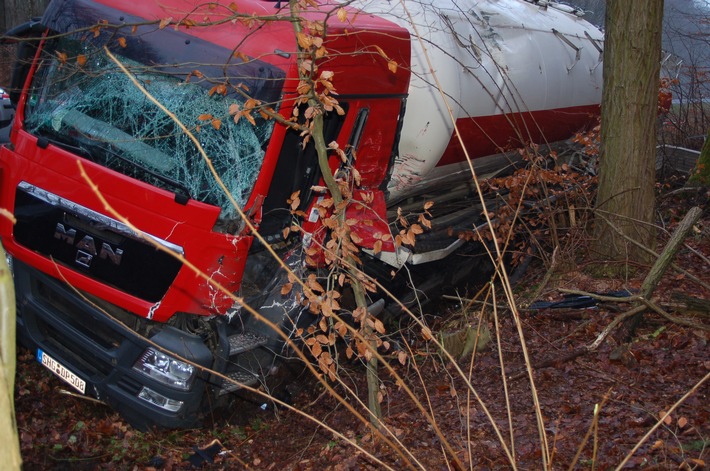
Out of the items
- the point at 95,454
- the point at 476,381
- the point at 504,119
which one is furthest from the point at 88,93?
the point at 504,119

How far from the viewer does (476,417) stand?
467cm

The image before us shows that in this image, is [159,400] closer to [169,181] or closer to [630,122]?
[169,181]

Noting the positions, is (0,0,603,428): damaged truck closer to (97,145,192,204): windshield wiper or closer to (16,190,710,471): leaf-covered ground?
(97,145,192,204): windshield wiper

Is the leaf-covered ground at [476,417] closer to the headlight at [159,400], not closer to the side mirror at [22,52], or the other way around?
the headlight at [159,400]

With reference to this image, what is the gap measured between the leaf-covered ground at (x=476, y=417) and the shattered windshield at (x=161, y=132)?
5.01 feet

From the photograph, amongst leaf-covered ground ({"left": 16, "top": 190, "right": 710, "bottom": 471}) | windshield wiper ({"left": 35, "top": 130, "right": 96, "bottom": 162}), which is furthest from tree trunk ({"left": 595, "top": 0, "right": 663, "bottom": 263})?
windshield wiper ({"left": 35, "top": 130, "right": 96, "bottom": 162})

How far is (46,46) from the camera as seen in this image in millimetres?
5039

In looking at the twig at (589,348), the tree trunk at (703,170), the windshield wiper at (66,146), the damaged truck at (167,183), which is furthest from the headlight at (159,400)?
the tree trunk at (703,170)

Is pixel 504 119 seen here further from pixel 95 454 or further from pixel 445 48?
pixel 95 454

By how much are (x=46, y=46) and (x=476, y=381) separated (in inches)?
154

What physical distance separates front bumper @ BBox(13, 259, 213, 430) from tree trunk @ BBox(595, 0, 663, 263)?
388 cm

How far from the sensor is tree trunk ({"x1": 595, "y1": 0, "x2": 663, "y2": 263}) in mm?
6086

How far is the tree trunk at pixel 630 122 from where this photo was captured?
6.09 metres

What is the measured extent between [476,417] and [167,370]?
2.02 meters
